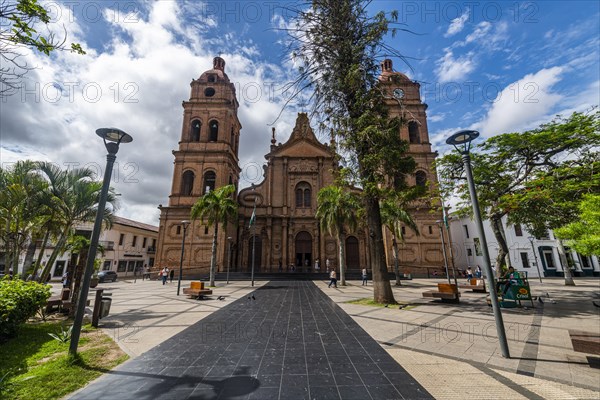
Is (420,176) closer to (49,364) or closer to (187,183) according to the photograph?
(187,183)

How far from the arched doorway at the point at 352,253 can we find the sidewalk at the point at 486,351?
20595 mm

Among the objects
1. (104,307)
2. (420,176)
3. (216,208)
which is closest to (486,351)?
(104,307)

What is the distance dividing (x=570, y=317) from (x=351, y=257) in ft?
72.8

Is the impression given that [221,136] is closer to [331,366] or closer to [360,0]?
[360,0]

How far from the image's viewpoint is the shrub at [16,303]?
5.39 m

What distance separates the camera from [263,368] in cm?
410

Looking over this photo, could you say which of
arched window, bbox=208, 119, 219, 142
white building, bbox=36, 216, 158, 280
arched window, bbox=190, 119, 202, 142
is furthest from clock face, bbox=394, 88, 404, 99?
white building, bbox=36, 216, 158, 280

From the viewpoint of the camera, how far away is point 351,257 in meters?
29.4

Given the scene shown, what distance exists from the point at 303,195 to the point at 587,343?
91.6ft

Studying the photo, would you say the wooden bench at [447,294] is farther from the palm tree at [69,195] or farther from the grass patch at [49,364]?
the palm tree at [69,195]

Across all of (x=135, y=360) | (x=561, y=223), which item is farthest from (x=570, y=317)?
(x=135, y=360)

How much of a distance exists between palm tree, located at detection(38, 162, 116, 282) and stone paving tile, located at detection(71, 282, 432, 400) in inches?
323

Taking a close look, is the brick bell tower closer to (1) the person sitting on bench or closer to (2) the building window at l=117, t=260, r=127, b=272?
(2) the building window at l=117, t=260, r=127, b=272

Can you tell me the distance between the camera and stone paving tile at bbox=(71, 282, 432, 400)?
3.33m
